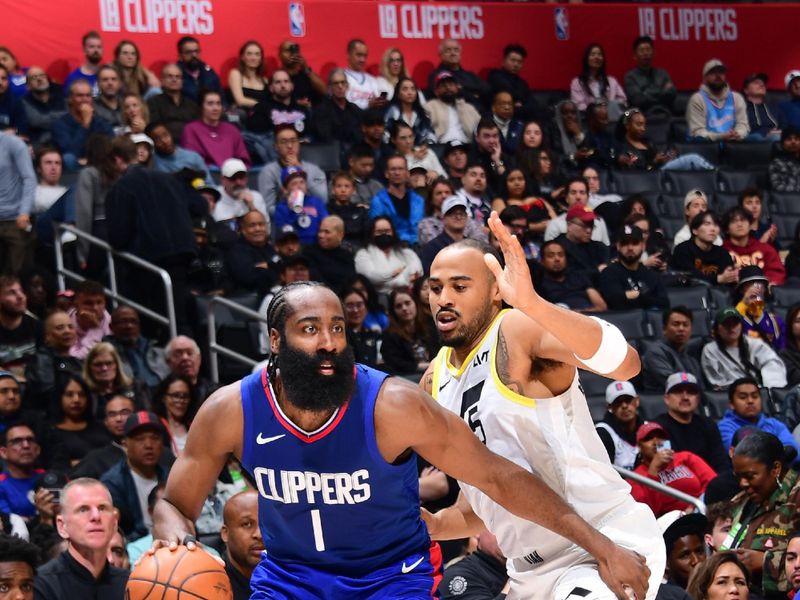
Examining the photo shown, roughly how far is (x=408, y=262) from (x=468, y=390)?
6831 mm

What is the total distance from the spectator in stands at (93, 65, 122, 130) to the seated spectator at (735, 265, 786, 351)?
5624mm

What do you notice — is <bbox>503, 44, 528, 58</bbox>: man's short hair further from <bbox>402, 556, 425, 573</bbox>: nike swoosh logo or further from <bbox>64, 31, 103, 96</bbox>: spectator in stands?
<bbox>402, 556, 425, 573</bbox>: nike swoosh logo

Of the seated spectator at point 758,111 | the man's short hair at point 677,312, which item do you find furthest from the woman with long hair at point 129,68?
the seated spectator at point 758,111

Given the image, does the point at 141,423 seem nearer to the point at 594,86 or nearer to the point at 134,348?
the point at 134,348

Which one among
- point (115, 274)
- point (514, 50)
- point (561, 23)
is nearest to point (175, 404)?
point (115, 274)

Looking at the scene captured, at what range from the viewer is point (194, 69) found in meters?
13.3

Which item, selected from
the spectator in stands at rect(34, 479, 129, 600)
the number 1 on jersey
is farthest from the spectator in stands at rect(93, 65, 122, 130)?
the number 1 on jersey

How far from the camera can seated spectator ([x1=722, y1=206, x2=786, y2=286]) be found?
43.0ft

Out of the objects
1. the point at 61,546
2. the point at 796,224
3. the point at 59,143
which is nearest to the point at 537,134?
the point at 796,224

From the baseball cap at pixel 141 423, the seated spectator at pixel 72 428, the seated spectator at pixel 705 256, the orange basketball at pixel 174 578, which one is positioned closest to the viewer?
the orange basketball at pixel 174 578

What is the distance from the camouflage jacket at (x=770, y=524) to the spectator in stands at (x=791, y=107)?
8.49m

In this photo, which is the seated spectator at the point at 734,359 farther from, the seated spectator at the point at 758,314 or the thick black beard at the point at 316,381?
the thick black beard at the point at 316,381

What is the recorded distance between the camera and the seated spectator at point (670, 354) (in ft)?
36.4

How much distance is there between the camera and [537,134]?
13930 mm
